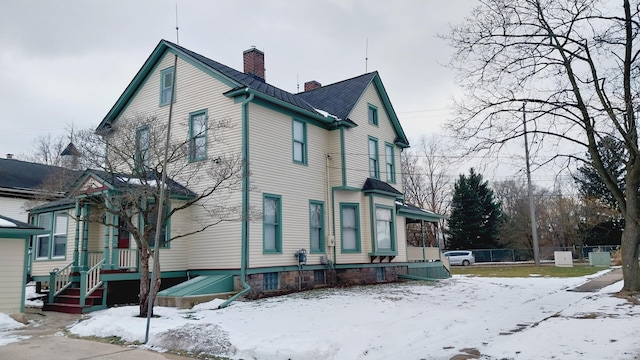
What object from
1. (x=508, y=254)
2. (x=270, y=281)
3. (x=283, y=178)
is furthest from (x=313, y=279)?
(x=508, y=254)

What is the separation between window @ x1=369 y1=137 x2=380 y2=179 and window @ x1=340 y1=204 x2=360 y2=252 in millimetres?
2067

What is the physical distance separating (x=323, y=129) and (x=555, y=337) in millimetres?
11732

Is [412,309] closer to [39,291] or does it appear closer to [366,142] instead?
[366,142]

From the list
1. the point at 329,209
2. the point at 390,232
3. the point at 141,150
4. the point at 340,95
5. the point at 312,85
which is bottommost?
the point at 390,232

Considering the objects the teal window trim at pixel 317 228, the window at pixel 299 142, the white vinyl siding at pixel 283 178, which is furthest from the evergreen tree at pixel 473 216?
the window at pixel 299 142

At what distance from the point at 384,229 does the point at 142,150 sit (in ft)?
35.1

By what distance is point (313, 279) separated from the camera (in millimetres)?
16859

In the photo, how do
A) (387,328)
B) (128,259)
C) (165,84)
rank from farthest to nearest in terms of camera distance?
(165,84), (128,259), (387,328)

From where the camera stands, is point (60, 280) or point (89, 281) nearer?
point (89, 281)

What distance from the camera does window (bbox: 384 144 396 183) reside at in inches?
842

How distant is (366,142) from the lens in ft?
65.3

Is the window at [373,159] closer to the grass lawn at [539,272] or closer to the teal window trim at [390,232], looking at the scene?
the teal window trim at [390,232]

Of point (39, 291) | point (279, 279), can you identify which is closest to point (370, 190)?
point (279, 279)

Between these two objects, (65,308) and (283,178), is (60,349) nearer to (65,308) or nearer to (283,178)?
(65,308)
